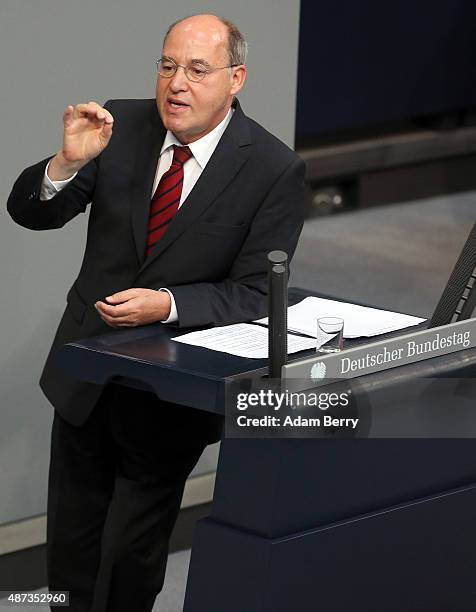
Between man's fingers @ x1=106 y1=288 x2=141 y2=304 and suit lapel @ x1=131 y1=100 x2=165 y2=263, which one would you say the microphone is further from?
suit lapel @ x1=131 y1=100 x2=165 y2=263

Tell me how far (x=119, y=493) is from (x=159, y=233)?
0.55 metres

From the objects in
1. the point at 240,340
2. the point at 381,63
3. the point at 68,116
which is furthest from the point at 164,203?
the point at 381,63

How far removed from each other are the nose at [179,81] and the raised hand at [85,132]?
14 centimetres

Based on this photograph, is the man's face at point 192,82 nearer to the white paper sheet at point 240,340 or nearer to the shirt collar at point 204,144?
the shirt collar at point 204,144

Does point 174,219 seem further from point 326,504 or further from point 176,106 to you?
point 326,504

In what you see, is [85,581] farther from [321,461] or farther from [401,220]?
[401,220]

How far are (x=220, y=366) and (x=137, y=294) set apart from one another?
1.15ft

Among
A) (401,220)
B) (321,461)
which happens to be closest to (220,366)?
(321,461)

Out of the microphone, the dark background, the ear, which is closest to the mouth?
the ear

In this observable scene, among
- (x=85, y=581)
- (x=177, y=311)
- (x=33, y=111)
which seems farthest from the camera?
(x=33, y=111)

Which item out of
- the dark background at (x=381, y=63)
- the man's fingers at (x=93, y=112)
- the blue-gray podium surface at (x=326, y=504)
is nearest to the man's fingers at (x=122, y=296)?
the blue-gray podium surface at (x=326, y=504)

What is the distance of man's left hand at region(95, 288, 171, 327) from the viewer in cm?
261

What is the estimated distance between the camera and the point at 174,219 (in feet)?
9.23

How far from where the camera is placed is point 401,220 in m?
8.05
